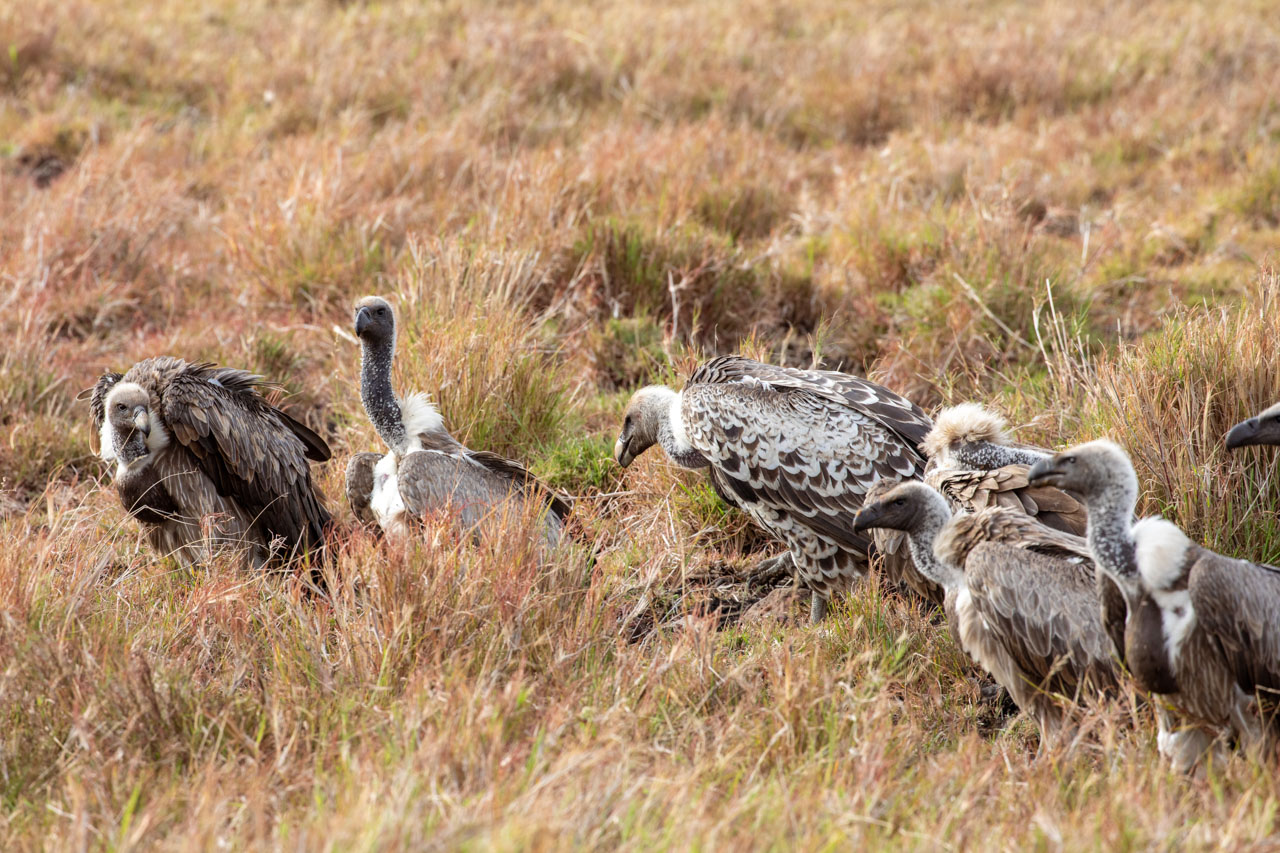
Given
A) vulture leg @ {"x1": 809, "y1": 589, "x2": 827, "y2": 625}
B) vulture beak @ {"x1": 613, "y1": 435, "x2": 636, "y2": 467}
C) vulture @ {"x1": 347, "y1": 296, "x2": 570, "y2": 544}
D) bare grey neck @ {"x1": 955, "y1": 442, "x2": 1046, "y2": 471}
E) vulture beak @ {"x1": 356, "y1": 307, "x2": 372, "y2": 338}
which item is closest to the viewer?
bare grey neck @ {"x1": 955, "y1": 442, "x2": 1046, "y2": 471}

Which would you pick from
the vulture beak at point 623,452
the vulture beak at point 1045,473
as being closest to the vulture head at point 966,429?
the vulture beak at point 1045,473

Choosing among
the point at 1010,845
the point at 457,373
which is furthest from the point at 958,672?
the point at 457,373

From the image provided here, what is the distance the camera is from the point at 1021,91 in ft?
36.7

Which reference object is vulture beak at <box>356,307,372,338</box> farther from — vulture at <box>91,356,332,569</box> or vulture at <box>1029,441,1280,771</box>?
vulture at <box>1029,441,1280,771</box>

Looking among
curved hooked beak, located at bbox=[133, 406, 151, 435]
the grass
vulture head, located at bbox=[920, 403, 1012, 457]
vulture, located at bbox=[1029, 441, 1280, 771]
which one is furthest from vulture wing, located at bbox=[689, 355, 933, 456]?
curved hooked beak, located at bbox=[133, 406, 151, 435]

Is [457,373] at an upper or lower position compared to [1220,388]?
lower

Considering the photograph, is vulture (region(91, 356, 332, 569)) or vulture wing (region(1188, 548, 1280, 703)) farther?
vulture (region(91, 356, 332, 569))

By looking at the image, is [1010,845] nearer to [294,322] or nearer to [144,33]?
[294,322]

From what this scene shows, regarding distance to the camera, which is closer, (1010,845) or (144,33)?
(1010,845)

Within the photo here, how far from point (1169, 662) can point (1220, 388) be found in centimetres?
161

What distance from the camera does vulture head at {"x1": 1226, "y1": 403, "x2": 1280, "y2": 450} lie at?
386 centimetres

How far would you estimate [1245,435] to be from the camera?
387cm

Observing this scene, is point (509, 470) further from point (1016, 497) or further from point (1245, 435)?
point (1245, 435)

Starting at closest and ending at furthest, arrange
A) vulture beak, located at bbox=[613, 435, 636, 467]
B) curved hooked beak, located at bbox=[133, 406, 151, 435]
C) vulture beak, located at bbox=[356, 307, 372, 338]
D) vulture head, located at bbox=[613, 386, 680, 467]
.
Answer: curved hooked beak, located at bbox=[133, 406, 151, 435] < vulture beak, located at bbox=[356, 307, 372, 338] < vulture head, located at bbox=[613, 386, 680, 467] < vulture beak, located at bbox=[613, 435, 636, 467]
